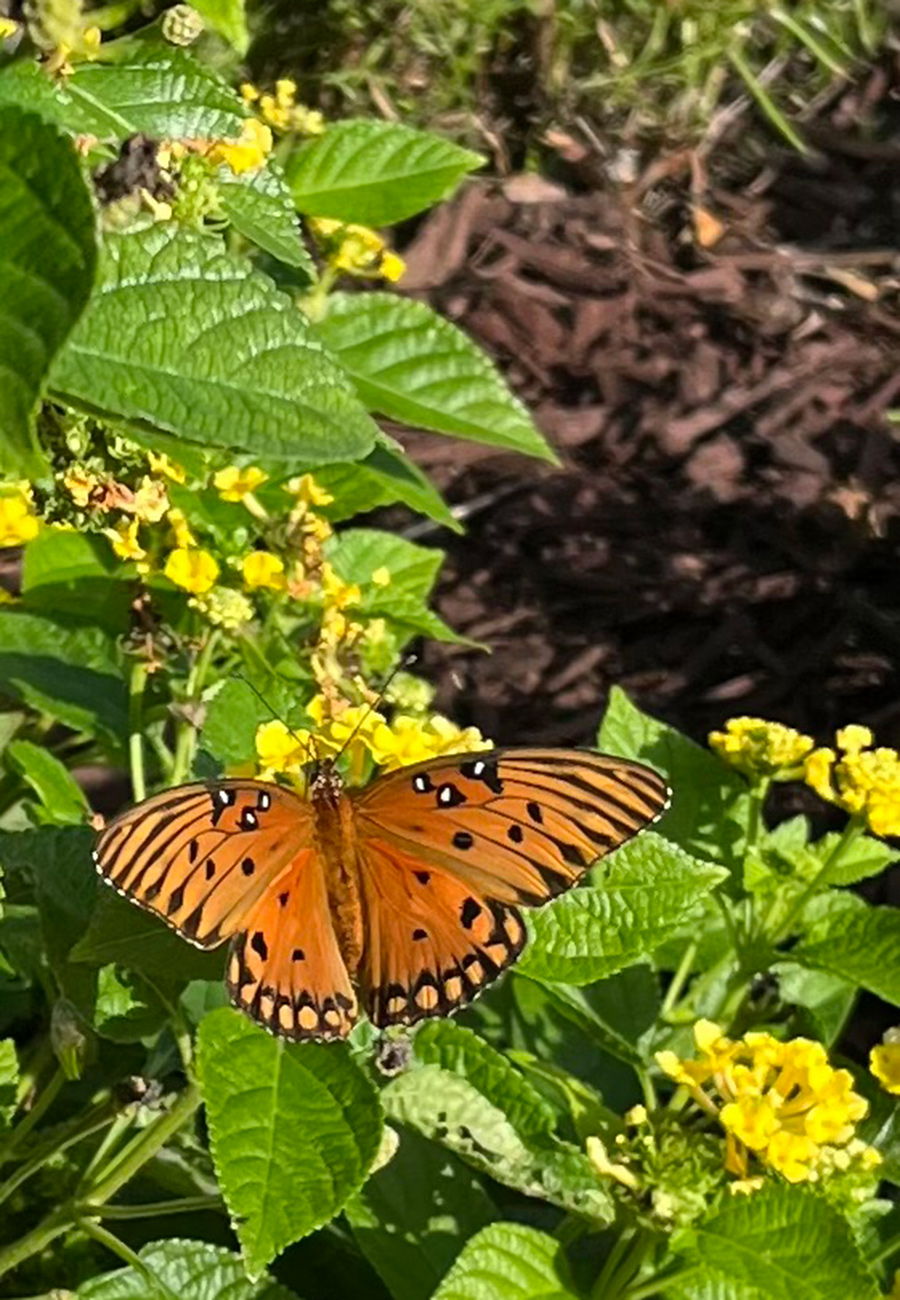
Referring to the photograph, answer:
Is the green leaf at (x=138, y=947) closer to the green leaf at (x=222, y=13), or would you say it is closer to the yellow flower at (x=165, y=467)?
the yellow flower at (x=165, y=467)

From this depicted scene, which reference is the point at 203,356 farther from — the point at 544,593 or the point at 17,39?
the point at 544,593

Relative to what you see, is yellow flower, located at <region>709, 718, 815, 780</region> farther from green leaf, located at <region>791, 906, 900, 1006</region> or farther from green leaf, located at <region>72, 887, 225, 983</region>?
green leaf, located at <region>72, 887, 225, 983</region>

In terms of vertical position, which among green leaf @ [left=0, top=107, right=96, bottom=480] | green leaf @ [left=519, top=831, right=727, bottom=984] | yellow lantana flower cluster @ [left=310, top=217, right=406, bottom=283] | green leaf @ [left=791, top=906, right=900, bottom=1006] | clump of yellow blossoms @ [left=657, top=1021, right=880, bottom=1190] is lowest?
green leaf @ [left=791, top=906, right=900, bottom=1006]

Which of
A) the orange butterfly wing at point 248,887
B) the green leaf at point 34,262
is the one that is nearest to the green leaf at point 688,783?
the orange butterfly wing at point 248,887

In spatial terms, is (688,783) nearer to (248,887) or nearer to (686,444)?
(248,887)

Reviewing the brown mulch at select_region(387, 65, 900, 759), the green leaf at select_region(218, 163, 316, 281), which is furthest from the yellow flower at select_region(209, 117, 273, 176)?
the brown mulch at select_region(387, 65, 900, 759)

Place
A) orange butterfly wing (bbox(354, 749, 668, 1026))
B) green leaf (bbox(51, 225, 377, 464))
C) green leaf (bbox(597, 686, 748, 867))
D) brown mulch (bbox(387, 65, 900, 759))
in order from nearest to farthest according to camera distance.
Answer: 1. green leaf (bbox(51, 225, 377, 464))
2. orange butterfly wing (bbox(354, 749, 668, 1026))
3. green leaf (bbox(597, 686, 748, 867))
4. brown mulch (bbox(387, 65, 900, 759))
